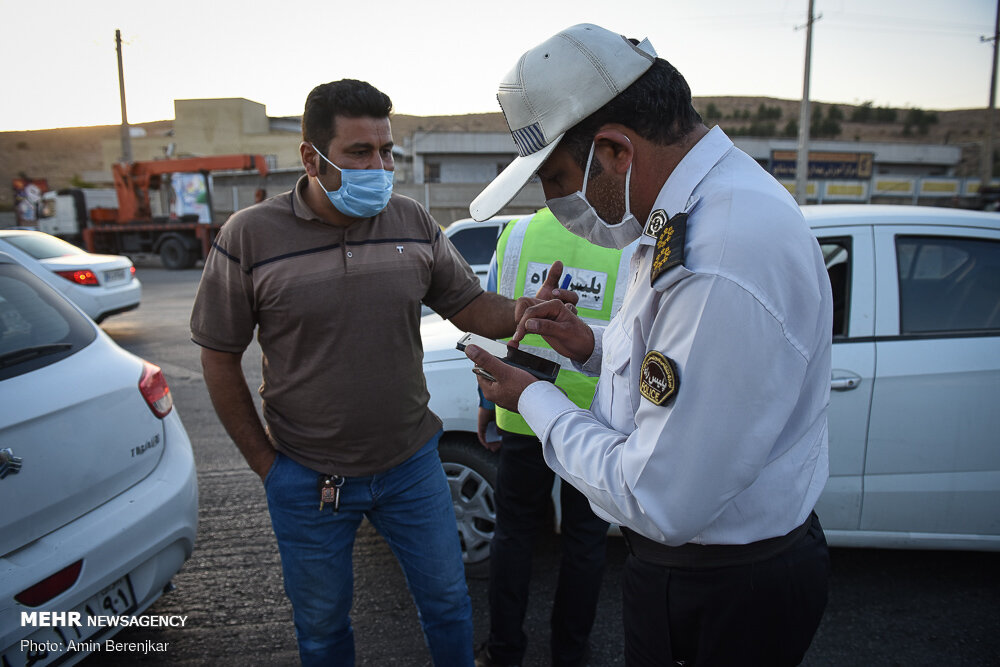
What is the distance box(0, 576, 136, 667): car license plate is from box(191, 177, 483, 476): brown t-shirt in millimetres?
798

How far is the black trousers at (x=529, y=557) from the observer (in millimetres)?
2318

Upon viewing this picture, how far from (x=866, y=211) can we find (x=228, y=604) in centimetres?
351

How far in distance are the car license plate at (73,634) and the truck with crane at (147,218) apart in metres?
19.7

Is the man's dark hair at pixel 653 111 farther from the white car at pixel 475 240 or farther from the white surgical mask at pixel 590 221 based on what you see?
the white car at pixel 475 240

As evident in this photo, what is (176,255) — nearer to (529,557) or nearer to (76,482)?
(76,482)

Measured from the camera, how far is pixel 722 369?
3.16 ft

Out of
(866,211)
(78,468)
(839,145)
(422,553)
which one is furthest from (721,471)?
(839,145)

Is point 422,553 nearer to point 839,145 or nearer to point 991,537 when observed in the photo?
point 991,537

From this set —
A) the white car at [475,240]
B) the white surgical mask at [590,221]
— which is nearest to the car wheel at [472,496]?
the white surgical mask at [590,221]

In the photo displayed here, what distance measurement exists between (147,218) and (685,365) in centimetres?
2447

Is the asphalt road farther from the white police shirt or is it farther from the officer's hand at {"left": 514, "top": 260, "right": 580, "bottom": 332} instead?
the white police shirt

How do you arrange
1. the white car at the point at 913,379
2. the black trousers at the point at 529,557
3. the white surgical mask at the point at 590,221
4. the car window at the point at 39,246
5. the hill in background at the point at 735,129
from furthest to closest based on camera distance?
the hill in background at the point at 735,129, the car window at the point at 39,246, the white car at the point at 913,379, the black trousers at the point at 529,557, the white surgical mask at the point at 590,221

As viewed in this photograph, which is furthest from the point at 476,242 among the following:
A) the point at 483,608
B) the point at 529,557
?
the point at 529,557

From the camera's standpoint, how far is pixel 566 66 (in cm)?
118
